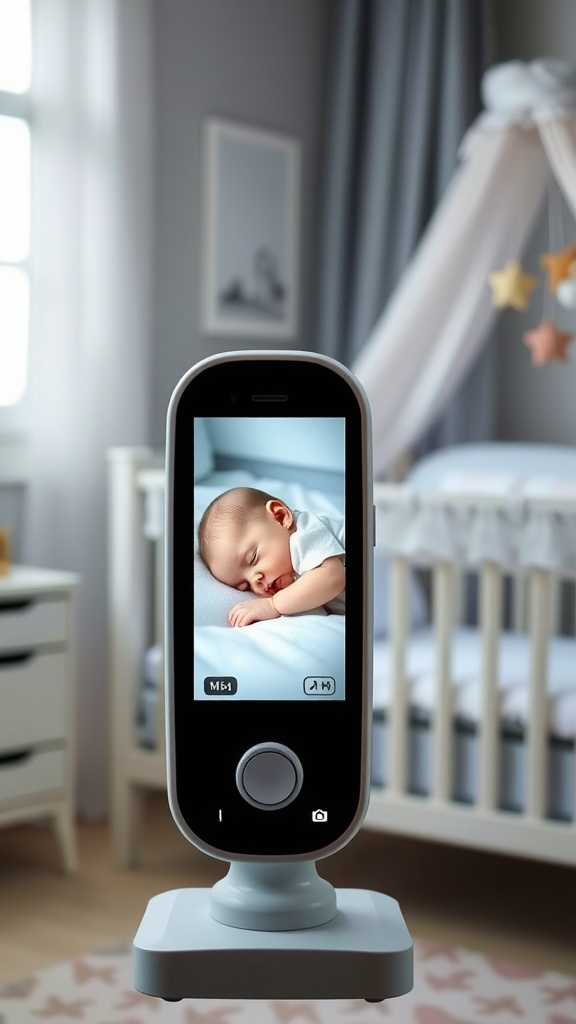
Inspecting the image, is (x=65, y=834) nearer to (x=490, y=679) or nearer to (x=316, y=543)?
(x=490, y=679)

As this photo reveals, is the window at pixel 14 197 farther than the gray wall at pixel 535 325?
No

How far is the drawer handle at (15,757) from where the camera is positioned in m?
2.59

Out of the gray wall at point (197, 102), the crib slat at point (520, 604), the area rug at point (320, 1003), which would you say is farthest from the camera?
the gray wall at point (197, 102)

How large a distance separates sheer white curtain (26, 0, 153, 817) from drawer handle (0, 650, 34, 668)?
0.40 metres

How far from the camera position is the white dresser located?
8.38 ft

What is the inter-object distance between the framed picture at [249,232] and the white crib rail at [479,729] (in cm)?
120

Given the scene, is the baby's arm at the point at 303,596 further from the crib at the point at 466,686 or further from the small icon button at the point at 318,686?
the crib at the point at 466,686

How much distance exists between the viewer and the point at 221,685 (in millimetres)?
783

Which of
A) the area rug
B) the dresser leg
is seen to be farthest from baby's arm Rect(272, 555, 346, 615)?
the dresser leg

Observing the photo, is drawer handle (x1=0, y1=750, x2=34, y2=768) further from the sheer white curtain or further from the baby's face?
the baby's face

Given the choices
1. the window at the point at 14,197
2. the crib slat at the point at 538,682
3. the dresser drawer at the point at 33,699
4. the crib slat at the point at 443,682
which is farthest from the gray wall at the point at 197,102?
the crib slat at the point at 538,682

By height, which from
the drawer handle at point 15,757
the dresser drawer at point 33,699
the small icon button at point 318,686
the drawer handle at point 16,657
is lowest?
the drawer handle at point 15,757

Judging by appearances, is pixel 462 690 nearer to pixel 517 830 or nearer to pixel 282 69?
pixel 517 830

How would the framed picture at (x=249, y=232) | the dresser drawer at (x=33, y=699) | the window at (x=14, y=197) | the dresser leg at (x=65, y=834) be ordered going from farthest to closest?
1. the framed picture at (x=249, y=232)
2. the window at (x=14, y=197)
3. the dresser leg at (x=65, y=834)
4. the dresser drawer at (x=33, y=699)
